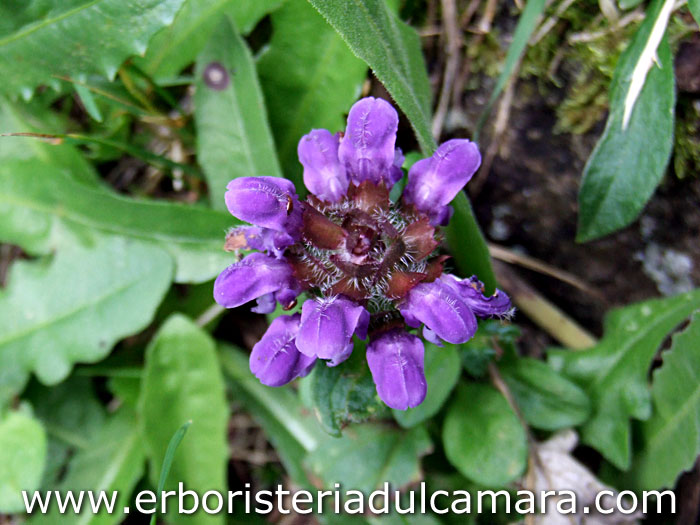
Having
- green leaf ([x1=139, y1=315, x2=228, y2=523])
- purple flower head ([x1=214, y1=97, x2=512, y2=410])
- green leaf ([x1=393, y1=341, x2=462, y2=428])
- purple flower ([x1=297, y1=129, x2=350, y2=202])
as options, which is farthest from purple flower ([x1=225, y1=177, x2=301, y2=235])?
green leaf ([x1=139, y1=315, x2=228, y2=523])

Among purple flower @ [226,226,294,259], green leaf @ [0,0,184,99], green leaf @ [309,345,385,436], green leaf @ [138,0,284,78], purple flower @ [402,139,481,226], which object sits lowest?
green leaf @ [309,345,385,436]

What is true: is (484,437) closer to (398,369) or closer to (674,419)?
(674,419)

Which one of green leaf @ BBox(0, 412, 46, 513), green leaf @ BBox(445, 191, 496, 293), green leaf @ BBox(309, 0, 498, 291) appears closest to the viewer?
green leaf @ BBox(309, 0, 498, 291)

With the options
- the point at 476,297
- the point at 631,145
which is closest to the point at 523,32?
the point at 631,145

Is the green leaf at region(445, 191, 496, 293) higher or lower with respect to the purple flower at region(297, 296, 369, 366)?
lower

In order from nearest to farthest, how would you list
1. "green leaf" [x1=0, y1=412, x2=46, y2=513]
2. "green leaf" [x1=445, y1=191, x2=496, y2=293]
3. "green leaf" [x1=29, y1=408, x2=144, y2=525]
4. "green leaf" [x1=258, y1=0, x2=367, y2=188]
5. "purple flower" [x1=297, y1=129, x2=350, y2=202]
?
"purple flower" [x1=297, y1=129, x2=350, y2=202] → "green leaf" [x1=445, y1=191, x2=496, y2=293] → "green leaf" [x1=258, y1=0, x2=367, y2=188] → "green leaf" [x1=0, y1=412, x2=46, y2=513] → "green leaf" [x1=29, y1=408, x2=144, y2=525]

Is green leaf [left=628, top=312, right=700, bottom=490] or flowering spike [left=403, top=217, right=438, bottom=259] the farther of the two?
green leaf [left=628, top=312, right=700, bottom=490]

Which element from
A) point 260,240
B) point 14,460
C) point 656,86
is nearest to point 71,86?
point 260,240

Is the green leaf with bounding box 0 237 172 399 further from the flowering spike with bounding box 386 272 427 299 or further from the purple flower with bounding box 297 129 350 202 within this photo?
the flowering spike with bounding box 386 272 427 299
